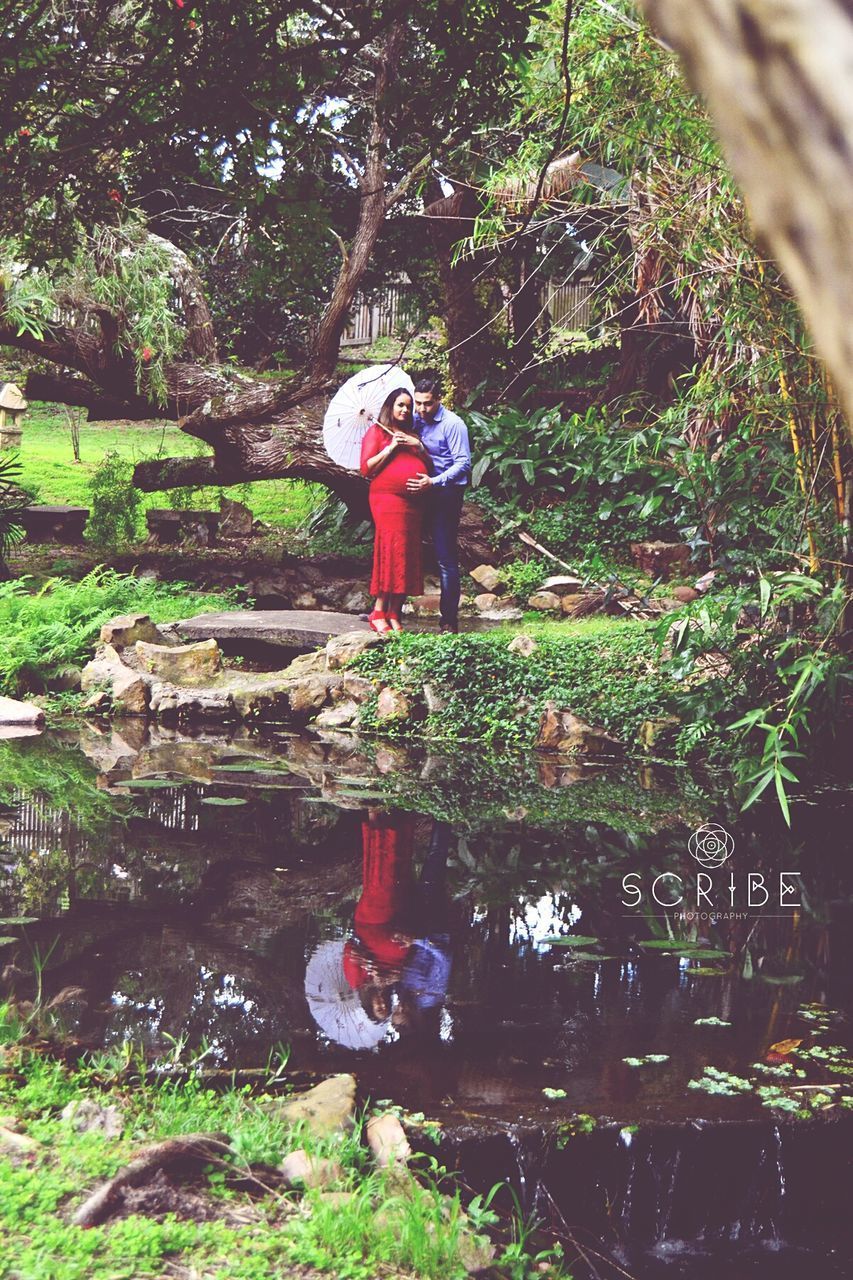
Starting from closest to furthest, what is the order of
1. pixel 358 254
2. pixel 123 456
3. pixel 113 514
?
pixel 358 254
pixel 113 514
pixel 123 456

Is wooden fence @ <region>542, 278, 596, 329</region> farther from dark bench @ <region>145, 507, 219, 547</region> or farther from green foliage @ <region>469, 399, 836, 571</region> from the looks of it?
dark bench @ <region>145, 507, 219, 547</region>

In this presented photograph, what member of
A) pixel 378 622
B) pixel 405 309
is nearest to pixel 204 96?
pixel 378 622

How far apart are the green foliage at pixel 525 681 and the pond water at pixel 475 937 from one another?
665 mm

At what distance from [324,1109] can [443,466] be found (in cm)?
765

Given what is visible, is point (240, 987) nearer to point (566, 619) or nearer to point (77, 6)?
point (566, 619)

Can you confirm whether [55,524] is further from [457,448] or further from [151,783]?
[151,783]

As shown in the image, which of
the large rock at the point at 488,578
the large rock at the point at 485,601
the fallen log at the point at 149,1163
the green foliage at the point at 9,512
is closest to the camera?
the fallen log at the point at 149,1163

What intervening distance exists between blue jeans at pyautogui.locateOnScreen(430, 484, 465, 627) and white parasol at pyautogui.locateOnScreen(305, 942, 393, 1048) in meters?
6.09

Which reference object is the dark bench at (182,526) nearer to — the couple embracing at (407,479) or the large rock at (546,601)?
the large rock at (546,601)

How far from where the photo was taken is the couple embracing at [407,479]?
1038 centimetres

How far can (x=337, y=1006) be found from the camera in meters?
4.50

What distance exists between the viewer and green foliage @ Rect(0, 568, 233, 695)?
34.2ft

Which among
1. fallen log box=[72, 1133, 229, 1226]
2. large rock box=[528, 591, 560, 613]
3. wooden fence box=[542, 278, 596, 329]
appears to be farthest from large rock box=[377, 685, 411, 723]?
wooden fence box=[542, 278, 596, 329]

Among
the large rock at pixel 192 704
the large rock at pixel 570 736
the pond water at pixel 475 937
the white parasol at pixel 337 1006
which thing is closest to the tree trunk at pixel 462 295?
the large rock at pixel 192 704
